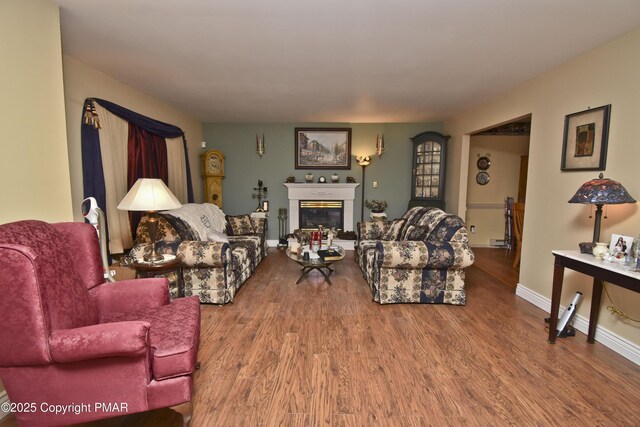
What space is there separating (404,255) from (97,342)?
2.52 metres

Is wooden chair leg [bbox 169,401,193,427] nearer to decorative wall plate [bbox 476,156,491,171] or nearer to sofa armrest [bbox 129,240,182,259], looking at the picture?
sofa armrest [bbox 129,240,182,259]

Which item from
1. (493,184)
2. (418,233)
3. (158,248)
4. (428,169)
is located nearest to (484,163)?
(493,184)

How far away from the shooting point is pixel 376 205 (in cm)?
583

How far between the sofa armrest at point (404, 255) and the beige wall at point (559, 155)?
1183 millimetres

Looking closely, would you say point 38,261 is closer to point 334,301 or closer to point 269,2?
point 269,2

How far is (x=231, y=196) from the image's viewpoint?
593 centimetres

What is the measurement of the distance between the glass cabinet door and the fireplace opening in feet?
4.77

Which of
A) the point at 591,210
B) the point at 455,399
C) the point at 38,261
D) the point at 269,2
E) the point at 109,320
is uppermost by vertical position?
the point at 269,2

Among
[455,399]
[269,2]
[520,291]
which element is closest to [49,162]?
[269,2]

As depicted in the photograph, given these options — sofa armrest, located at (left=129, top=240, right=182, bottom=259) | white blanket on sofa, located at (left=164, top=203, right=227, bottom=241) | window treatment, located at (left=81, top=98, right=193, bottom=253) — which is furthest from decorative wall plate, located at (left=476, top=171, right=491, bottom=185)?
window treatment, located at (left=81, top=98, right=193, bottom=253)

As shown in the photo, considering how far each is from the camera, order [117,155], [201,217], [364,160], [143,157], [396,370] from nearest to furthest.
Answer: [396,370] → [117,155] → [143,157] → [201,217] → [364,160]

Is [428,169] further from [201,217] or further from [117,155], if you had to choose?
[117,155]

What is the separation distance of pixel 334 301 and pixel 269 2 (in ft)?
8.98

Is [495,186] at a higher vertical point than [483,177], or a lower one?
lower
